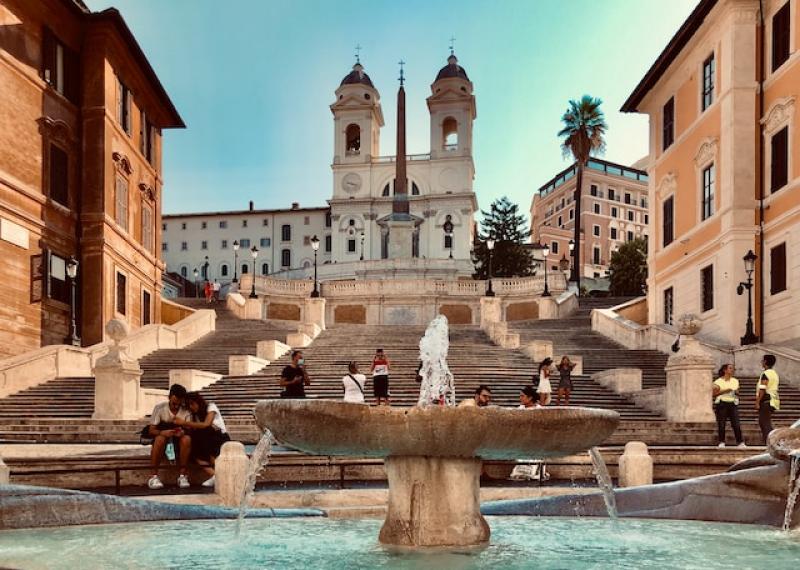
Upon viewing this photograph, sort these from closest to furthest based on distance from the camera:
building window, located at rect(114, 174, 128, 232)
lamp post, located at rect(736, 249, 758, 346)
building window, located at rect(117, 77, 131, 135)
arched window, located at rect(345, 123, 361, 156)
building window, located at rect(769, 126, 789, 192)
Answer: lamp post, located at rect(736, 249, 758, 346) < building window, located at rect(769, 126, 789, 192) < building window, located at rect(114, 174, 128, 232) < building window, located at rect(117, 77, 131, 135) < arched window, located at rect(345, 123, 361, 156)

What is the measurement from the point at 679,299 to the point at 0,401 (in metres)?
22.1

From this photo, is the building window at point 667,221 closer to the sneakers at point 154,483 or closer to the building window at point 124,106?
the building window at point 124,106

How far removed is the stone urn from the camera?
608cm

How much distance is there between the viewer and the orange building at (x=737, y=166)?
23.9 metres

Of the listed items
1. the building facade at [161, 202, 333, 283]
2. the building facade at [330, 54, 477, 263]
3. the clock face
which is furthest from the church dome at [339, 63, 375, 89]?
the building facade at [161, 202, 333, 283]

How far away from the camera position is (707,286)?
28.0 metres

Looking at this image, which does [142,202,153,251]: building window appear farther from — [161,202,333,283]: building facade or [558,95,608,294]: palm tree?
[161,202,333,283]: building facade

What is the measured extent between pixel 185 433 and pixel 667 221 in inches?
1034

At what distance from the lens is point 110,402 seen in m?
16.9

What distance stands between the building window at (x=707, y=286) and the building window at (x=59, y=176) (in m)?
21.4

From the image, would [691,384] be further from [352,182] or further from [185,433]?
[352,182]

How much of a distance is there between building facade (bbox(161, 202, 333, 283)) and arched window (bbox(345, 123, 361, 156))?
8388mm

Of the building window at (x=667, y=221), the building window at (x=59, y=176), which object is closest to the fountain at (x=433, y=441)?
the building window at (x=59, y=176)

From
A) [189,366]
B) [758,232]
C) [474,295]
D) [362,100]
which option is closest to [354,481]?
[189,366]
